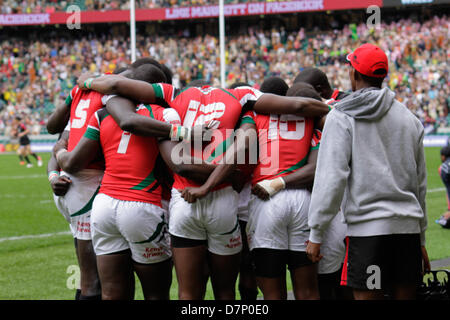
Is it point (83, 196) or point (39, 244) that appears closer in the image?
point (83, 196)

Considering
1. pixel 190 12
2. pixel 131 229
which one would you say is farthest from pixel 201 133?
pixel 190 12

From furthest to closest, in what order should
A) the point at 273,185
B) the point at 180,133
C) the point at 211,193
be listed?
the point at 273,185
the point at 211,193
the point at 180,133

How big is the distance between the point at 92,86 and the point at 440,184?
12.3m

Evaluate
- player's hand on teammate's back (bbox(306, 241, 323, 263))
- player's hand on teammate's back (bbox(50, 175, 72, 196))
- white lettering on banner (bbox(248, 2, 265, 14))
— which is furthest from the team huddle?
Answer: white lettering on banner (bbox(248, 2, 265, 14))

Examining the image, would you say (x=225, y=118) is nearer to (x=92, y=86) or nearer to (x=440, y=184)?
(x=92, y=86)

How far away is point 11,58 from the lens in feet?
119

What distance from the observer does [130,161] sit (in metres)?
3.67

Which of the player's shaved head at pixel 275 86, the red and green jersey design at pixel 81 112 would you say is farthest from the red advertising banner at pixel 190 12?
the red and green jersey design at pixel 81 112

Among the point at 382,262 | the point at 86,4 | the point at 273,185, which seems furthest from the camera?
the point at 86,4

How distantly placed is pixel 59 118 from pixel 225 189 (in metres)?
1.54

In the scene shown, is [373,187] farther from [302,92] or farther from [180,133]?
[180,133]

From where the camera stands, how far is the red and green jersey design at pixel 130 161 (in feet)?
12.0

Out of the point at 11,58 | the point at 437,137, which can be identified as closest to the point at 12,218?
the point at 437,137

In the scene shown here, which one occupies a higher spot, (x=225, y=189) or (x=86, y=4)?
(x=86, y=4)
